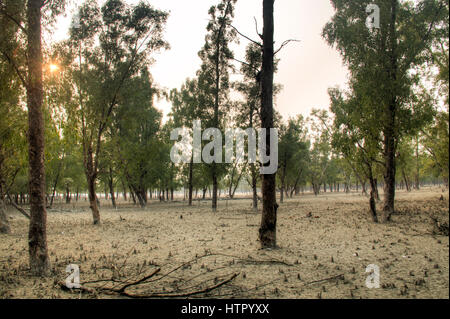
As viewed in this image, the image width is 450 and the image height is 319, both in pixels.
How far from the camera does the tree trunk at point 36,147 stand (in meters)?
6.96

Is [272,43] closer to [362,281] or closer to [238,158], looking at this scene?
[362,281]

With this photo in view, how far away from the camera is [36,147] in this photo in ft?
22.9

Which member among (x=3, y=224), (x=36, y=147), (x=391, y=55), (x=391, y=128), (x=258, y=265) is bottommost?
(x=3, y=224)

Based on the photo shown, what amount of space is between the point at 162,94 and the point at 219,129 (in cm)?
808

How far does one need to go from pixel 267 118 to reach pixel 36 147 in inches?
285

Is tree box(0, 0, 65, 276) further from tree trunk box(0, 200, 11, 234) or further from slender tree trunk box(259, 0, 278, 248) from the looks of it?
tree trunk box(0, 200, 11, 234)

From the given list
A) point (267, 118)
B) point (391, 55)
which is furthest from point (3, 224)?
point (391, 55)

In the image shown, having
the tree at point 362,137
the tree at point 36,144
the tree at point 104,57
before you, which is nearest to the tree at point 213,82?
the tree at point 104,57

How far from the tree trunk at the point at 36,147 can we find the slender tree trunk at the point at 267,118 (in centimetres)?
670

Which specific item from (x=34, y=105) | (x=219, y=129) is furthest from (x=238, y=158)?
(x=34, y=105)

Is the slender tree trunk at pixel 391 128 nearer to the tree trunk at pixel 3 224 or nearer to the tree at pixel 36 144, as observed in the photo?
the tree at pixel 36 144

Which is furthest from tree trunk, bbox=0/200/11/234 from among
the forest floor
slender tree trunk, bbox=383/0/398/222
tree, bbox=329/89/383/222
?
slender tree trunk, bbox=383/0/398/222

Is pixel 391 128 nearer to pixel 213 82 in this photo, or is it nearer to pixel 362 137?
pixel 362 137

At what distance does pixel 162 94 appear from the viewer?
68.5 ft
